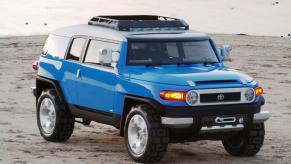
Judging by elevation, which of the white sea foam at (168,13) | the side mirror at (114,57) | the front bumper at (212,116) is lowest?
the white sea foam at (168,13)

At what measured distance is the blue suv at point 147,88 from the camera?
11977 mm

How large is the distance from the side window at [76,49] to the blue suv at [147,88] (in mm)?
14

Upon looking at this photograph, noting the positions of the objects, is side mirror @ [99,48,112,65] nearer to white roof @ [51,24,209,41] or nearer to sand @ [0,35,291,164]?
white roof @ [51,24,209,41]

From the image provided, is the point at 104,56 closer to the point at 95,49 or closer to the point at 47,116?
the point at 95,49

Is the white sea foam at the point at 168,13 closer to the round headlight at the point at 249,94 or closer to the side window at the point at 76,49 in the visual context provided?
the side window at the point at 76,49

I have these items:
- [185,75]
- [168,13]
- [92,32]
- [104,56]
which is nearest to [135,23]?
[92,32]

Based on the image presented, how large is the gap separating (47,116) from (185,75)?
2910 mm

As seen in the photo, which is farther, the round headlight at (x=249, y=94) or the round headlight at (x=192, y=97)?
the round headlight at (x=249, y=94)

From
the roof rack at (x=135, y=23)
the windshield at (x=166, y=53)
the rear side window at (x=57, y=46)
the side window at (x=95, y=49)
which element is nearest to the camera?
the windshield at (x=166, y=53)

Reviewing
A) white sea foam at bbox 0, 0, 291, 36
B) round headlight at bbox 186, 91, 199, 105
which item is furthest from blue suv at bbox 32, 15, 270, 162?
white sea foam at bbox 0, 0, 291, 36

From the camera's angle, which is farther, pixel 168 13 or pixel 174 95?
pixel 168 13

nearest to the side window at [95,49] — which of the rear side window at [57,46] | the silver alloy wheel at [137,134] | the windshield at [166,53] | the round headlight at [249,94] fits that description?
the windshield at [166,53]

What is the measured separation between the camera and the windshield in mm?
12867

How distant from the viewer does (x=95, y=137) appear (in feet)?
48.3
